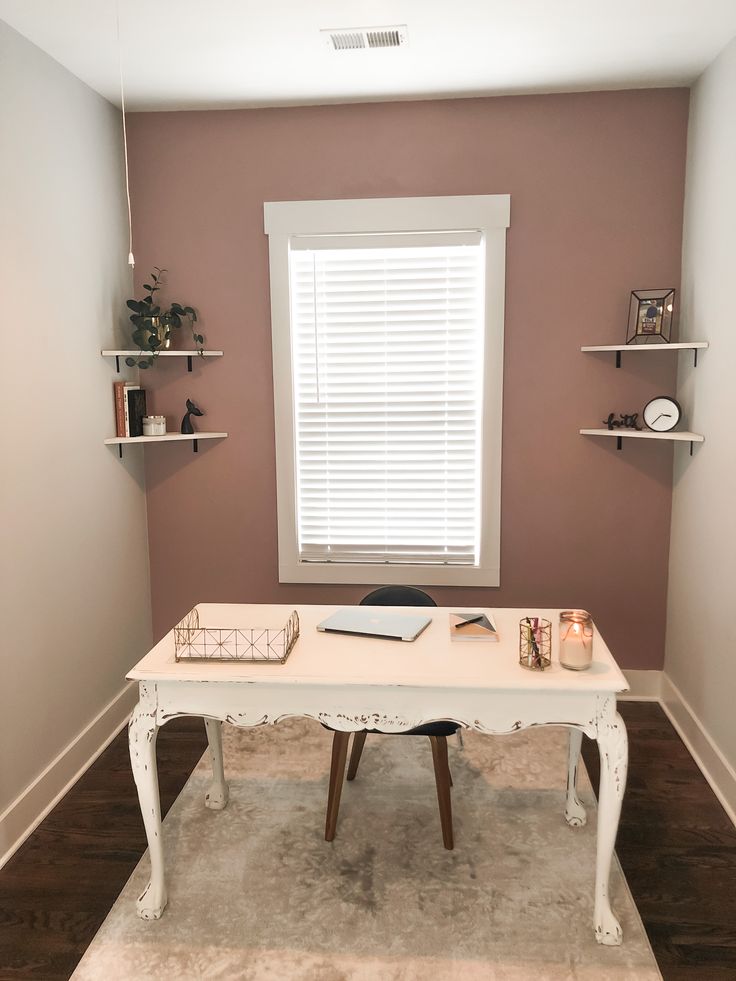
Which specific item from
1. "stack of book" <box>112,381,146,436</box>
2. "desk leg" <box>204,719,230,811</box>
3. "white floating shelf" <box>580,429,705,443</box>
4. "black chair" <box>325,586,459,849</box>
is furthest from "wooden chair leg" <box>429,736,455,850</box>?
"stack of book" <box>112,381,146,436</box>

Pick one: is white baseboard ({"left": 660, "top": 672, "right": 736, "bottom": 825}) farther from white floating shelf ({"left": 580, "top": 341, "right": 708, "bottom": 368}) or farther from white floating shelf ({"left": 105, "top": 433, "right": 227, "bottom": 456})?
white floating shelf ({"left": 105, "top": 433, "right": 227, "bottom": 456})

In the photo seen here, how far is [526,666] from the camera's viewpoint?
215 cm

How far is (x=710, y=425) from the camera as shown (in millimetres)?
3086

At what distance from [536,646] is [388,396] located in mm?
1786

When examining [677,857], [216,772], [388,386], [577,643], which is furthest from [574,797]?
[388,386]

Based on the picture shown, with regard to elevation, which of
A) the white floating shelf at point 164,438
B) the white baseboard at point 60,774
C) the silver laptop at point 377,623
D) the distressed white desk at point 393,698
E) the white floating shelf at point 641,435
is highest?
the white floating shelf at point 641,435

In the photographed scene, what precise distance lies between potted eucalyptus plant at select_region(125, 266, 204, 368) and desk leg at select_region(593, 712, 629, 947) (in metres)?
2.45

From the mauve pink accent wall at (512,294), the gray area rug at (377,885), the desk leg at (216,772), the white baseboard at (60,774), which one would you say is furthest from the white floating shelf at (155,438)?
the gray area rug at (377,885)

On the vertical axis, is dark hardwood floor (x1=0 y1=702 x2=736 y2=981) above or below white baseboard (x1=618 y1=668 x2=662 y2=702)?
below

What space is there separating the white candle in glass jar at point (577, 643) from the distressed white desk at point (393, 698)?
0.03 meters

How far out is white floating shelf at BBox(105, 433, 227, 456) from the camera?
3375 mm

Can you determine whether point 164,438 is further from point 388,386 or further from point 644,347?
point 644,347

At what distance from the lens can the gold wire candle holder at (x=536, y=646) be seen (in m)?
2.14

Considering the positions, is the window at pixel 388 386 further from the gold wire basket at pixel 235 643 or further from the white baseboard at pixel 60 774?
the gold wire basket at pixel 235 643
